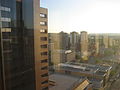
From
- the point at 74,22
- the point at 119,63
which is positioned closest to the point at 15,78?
the point at 74,22

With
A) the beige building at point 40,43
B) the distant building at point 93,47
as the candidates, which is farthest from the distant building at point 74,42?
the beige building at point 40,43

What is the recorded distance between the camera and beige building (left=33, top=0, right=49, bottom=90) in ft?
4.32

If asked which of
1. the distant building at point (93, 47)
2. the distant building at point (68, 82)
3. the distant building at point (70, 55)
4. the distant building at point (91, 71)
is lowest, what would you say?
the distant building at point (68, 82)

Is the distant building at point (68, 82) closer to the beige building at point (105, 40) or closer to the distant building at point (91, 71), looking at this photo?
the distant building at point (91, 71)

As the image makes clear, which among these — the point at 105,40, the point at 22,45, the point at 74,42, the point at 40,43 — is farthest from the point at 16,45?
the point at 105,40

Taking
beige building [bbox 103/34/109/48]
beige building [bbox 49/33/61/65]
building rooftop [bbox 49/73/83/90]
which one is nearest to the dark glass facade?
beige building [bbox 49/33/61/65]

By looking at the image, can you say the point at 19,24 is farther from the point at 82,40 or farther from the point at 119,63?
the point at 119,63

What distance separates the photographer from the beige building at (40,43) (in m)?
1.32

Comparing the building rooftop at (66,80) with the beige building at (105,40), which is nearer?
the beige building at (105,40)

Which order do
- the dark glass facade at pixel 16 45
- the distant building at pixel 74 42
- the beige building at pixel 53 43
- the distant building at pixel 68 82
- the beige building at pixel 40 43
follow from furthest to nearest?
the distant building at pixel 68 82 < the distant building at pixel 74 42 < the beige building at pixel 53 43 < the beige building at pixel 40 43 < the dark glass facade at pixel 16 45

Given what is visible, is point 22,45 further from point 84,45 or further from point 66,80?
point 66,80

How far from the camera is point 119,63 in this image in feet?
7.51

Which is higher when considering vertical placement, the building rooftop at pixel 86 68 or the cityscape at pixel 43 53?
the cityscape at pixel 43 53

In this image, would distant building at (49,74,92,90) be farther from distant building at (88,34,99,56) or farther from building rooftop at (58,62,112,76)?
distant building at (88,34,99,56)
